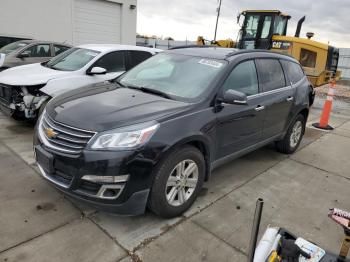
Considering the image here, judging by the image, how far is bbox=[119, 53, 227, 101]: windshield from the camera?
12.0 feet

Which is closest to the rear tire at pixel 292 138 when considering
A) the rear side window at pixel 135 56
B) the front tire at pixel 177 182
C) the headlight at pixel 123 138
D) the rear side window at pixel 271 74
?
the rear side window at pixel 271 74

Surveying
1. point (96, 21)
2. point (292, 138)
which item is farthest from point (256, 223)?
point (96, 21)

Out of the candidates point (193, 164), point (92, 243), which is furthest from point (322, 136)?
point (92, 243)

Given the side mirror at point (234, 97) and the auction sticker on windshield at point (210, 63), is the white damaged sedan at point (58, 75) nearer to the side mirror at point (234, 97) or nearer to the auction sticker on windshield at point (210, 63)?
the auction sticker on windshield at point (210, 63)

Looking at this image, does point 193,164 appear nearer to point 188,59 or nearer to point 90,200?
point 90,200

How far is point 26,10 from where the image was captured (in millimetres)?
13391

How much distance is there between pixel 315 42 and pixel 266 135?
347 inches

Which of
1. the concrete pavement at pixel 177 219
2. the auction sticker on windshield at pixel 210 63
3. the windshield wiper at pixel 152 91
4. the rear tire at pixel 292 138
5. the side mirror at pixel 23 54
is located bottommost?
the concrete pavement at pixel 177 219

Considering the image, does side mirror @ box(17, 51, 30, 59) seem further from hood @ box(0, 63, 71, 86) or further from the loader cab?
the loader cab

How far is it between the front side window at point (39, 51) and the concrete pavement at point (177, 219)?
4660 mm

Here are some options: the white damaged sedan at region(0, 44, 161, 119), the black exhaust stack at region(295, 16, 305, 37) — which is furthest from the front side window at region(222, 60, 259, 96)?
the black exhaust stack at region(295, 16, 305, 37)

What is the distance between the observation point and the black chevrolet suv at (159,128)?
2.82 meters

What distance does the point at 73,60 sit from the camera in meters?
6.55

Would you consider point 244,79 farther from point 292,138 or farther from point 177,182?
point 292,138
